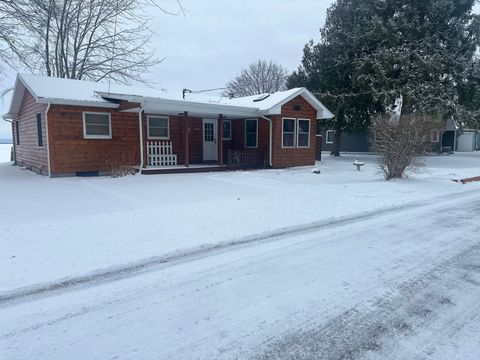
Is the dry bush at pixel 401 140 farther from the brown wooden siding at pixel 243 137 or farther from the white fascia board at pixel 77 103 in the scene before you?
the white fascia board at pixel 77 103

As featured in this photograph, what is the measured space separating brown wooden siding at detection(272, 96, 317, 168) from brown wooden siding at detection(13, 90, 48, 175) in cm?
927

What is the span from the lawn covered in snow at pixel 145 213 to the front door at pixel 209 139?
505 cm

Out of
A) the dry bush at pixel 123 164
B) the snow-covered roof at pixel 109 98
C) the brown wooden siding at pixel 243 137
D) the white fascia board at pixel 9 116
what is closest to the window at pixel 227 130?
the brown wooden siding at pixel 243 137

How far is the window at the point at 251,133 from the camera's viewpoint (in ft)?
54.5

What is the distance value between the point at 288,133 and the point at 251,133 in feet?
5.91

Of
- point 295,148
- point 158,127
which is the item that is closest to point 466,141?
point 295,148

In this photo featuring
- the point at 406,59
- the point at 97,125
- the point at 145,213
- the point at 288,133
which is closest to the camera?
the point at 145,213

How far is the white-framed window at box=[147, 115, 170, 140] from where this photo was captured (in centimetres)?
1460

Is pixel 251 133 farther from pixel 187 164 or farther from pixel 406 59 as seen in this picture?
pixel 406 59

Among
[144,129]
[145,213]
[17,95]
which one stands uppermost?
[17,95]

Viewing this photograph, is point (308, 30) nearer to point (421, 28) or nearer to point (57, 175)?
point (421, 28)

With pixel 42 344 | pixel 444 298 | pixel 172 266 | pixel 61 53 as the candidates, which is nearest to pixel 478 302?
pixel 444 298

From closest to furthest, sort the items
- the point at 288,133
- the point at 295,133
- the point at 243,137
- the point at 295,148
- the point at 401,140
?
the point at 401,140
the point at 288,133
the point at 295,133
the point at 295,148
the point at 243,137

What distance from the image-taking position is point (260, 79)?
149ft
